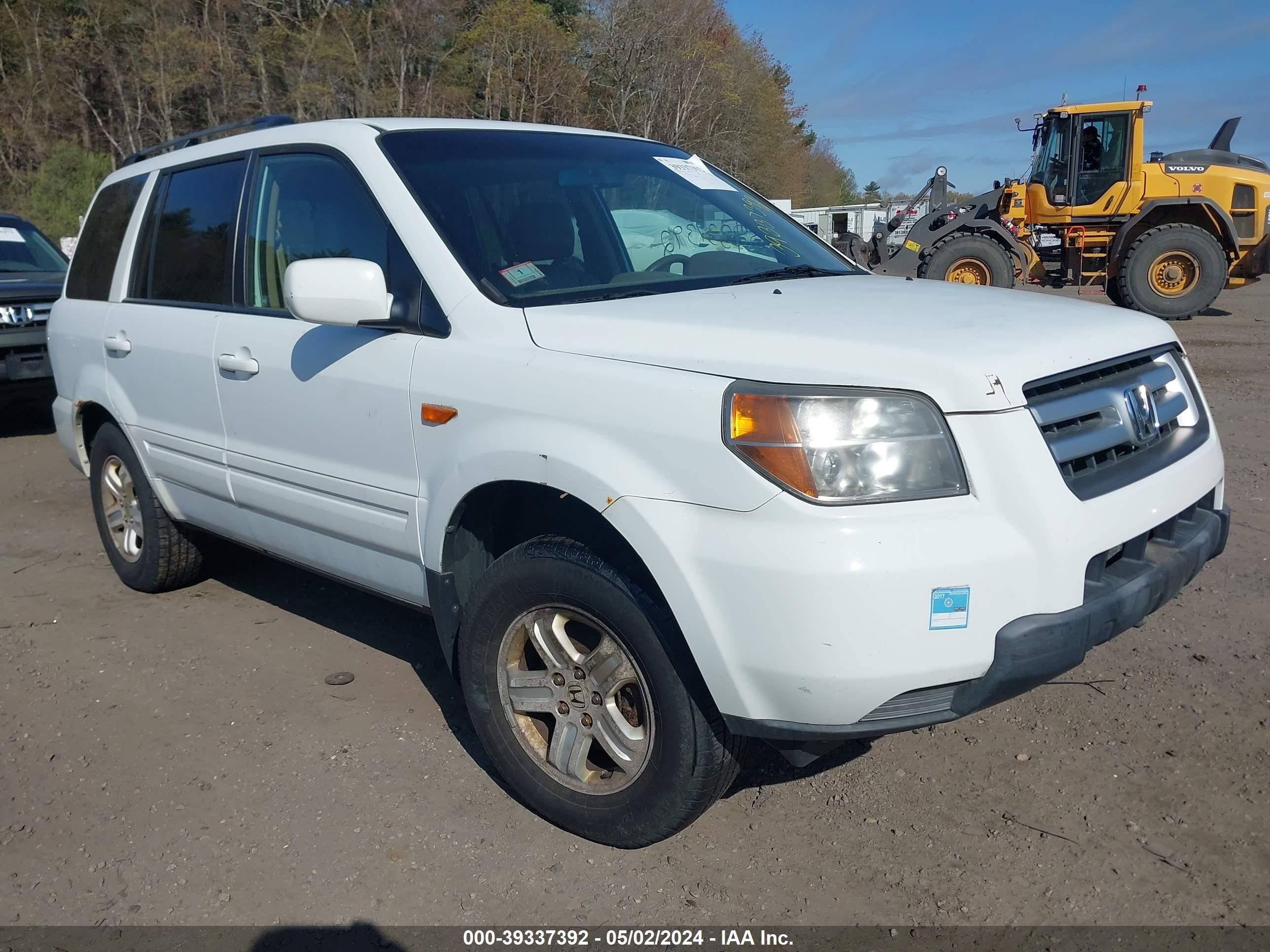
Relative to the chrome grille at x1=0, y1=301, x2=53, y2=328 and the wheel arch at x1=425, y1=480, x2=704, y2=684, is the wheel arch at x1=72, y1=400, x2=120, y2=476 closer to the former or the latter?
the wheel arch at x1=425, y1=480, x2=704, y2=684

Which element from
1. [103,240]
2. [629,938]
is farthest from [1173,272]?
[629,938]

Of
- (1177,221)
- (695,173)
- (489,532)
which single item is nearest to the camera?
(489,532)

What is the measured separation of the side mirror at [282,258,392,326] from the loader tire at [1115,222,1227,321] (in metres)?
13.7

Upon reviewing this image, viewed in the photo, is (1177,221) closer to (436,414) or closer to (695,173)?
(695,173)

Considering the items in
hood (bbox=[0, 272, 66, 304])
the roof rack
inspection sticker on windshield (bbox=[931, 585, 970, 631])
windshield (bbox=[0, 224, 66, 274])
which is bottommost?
inspection sticker on windshield (bbox=[931, 585, 970, 631])

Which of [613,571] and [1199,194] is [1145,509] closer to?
[613,571]

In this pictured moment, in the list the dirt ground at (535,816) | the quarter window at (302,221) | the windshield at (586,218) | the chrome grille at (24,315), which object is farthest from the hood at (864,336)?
the chrome grille at (24,315)

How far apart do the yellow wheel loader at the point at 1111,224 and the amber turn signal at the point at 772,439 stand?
38.9 ft

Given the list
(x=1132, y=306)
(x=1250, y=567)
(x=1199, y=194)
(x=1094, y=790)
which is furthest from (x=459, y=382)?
(x=1199, y=194)

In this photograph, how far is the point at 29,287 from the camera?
8672 millimetres

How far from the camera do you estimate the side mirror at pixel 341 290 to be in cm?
287

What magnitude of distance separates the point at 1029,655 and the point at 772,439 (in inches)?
28.1

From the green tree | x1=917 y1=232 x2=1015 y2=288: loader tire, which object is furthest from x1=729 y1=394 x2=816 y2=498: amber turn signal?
the green tree

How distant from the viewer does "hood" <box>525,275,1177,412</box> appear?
2283 millimetres
